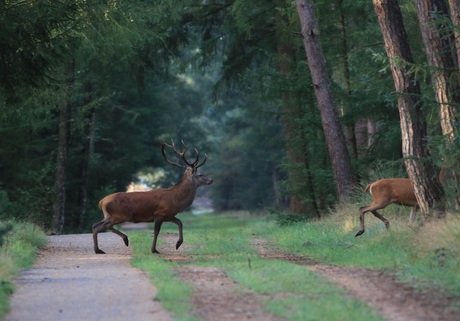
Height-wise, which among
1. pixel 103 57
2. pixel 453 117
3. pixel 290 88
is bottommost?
pixel 453 117

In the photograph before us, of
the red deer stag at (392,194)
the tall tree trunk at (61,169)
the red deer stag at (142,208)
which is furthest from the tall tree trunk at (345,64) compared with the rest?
the tall tree trunk at (61,169)

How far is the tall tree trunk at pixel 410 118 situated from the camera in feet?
59.9

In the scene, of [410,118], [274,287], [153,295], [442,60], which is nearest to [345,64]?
[410,118]

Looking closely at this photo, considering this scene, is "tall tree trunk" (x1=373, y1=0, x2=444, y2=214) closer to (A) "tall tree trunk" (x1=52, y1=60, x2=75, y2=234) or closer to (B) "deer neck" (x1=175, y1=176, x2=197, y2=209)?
(B) "deer neck" (x1=175, y1=176, x2=197, y2=209)

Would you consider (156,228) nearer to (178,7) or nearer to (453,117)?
(453,117)

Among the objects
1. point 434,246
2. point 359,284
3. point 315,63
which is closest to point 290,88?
point 315,63

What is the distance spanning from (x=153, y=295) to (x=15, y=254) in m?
6.18

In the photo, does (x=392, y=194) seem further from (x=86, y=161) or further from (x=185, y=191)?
(x=86, y=161)

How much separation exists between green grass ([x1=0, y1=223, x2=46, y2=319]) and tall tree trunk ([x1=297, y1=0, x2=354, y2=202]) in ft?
26.9

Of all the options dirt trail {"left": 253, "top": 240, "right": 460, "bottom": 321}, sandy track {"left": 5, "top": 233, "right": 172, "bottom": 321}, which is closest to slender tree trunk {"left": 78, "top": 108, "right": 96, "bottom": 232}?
sandy track {"left": 5, "top": 233, "right": 172, "bottom": 321}

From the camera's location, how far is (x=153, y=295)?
41.9ft

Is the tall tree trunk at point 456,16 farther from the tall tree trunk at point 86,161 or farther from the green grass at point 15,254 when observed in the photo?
the tall tree trunk at point 86,161

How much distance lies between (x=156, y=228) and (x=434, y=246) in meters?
7.18

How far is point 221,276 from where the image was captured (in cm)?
1475
